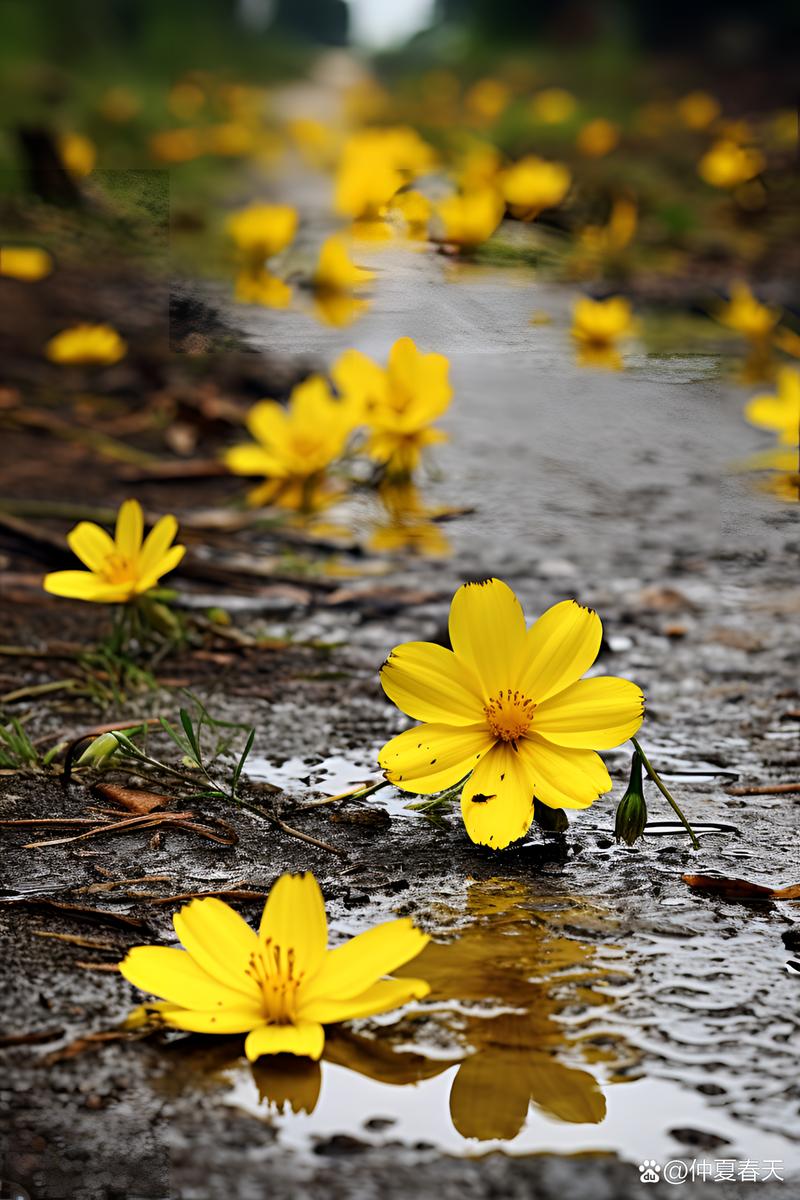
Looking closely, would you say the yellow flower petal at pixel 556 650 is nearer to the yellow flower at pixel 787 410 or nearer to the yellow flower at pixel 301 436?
the yellow flower at pixel 787 410

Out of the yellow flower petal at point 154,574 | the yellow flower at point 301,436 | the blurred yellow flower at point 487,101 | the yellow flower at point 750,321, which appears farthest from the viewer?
the blurred yellow flower at point 487,101

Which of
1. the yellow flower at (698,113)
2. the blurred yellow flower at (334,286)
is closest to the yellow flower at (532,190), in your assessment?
the blurred yellow flower at (334,286)

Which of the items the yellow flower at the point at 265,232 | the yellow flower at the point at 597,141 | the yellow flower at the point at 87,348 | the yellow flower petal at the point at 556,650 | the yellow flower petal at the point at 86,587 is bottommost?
the yellow flower petal at the point at 556,650

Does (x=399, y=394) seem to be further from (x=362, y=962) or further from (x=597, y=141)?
(x=597, y=141)

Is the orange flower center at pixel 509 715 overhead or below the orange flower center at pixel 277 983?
overhead

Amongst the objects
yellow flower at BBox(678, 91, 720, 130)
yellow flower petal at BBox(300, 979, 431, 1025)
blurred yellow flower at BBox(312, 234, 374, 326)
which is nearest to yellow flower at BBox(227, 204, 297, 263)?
blurred yellow flower at BBox(312, 234, 374, 326)

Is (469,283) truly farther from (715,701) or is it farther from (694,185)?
(694,185)

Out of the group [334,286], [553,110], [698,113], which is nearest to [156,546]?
[334,286]
